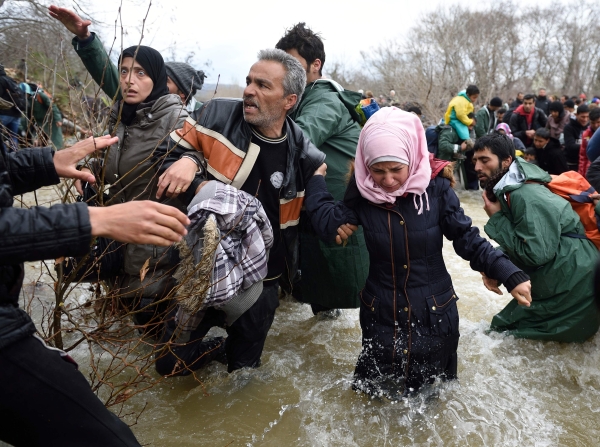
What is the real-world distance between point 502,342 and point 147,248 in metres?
2.65

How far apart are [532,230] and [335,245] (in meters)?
1.30

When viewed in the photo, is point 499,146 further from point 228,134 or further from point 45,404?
point 45,404

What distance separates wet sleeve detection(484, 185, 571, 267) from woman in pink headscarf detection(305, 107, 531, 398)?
0.82m

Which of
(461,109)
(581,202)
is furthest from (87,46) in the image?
(461,109)

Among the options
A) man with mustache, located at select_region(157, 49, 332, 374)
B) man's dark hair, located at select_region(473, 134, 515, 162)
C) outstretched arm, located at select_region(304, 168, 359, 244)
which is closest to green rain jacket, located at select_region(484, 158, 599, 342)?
man's dark hair, located at select_region(473, 134, 515, 162)

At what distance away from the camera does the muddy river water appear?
281 cm

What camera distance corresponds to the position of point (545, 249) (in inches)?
131

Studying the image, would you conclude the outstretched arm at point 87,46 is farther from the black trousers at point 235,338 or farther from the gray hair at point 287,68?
the black trousers at point 235,338

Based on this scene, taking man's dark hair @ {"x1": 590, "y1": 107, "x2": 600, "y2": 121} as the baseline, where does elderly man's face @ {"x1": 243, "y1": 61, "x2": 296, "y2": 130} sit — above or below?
above

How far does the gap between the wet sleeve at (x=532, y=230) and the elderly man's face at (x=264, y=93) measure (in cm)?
178

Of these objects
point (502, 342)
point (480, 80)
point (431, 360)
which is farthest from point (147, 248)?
point (480, 80)

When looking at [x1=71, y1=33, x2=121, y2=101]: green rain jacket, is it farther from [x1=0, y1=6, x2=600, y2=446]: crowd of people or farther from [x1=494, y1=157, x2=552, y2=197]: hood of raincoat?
[x1=494, y1=157, x2=552, y2=197]: hood of raincoat

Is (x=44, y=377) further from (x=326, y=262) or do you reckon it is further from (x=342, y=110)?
(x=342, y=110)

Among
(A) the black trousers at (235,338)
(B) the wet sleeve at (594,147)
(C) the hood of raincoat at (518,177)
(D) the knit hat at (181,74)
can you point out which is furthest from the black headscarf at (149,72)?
(B) the wet sleeve at (594,147)
